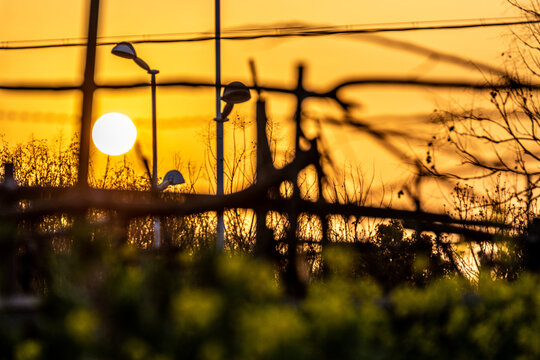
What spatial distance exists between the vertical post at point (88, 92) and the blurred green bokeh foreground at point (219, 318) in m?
4.00

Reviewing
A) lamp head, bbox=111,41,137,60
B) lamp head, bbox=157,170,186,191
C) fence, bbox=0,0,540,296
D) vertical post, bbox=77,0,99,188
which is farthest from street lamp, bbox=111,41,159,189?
fence, bbox=0,0,540,296

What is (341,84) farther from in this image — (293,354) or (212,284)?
(293,354)

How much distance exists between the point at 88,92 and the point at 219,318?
487cm

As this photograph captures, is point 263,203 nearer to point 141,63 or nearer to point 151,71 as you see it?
point 141,63

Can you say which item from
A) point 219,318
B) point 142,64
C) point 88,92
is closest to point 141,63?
point 142,64

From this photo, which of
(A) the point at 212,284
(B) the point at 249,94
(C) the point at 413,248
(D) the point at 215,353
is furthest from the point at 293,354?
(B) the point at 249,94

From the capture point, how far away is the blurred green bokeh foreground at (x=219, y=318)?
8.75 feet

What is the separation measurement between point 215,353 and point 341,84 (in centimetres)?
274

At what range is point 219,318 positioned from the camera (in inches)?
107

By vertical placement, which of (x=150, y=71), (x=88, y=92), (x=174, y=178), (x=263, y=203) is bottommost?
(x=263, y=203)

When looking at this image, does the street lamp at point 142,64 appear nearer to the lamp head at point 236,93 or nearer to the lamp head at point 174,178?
the lamp head at point 174,178

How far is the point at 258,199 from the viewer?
2.94 metres

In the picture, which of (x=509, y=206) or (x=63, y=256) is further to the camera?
(x=509, y=206)

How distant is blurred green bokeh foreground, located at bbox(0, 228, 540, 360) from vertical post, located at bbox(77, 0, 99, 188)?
4.00 m
